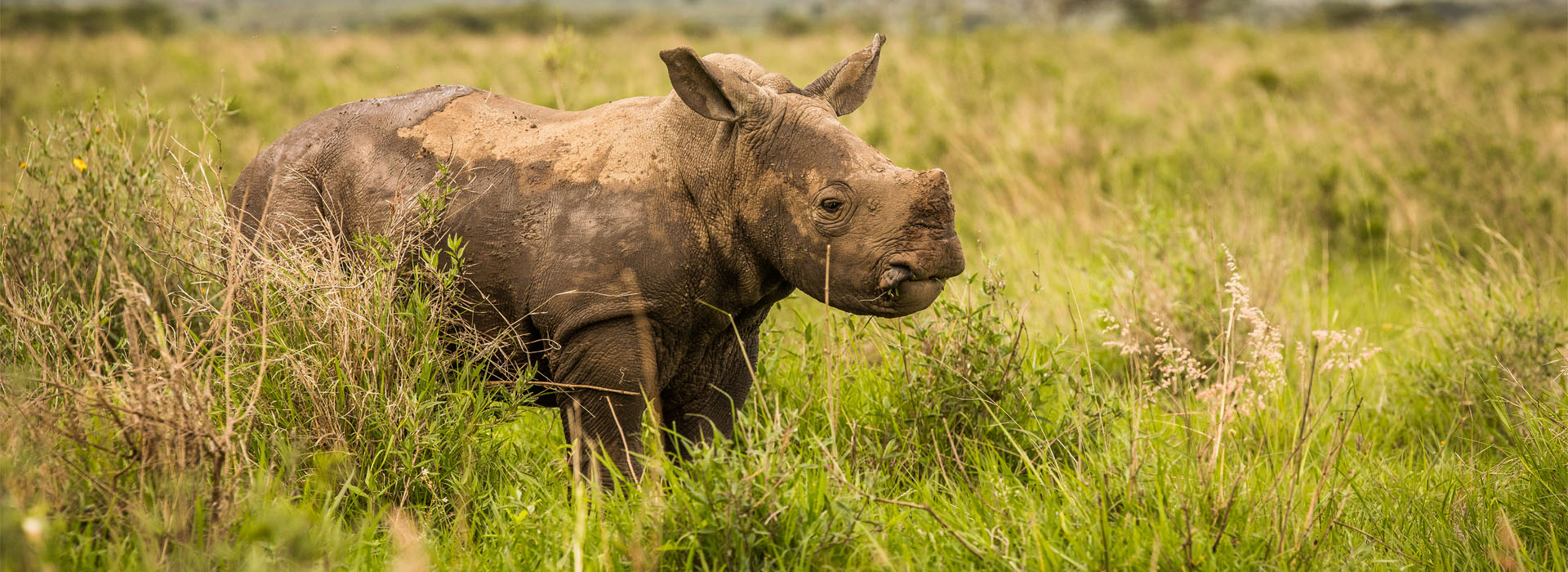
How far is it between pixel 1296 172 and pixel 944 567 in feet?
23.9

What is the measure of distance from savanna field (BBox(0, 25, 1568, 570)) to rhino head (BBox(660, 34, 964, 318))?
0.52 metres

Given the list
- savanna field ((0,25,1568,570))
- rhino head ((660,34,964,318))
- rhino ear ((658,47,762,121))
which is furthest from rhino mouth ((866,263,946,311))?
rhino ear ((658,47,762,121))

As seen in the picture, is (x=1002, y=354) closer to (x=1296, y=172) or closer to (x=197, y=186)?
(x=197, y=186)

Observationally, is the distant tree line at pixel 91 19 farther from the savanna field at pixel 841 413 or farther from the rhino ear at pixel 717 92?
the rhino ear at pixel 717 92

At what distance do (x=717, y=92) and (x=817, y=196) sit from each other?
1.49 feet

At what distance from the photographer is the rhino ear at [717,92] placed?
3230 millimetres

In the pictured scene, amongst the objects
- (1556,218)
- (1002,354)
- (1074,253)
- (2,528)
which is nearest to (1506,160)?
(1556,218)

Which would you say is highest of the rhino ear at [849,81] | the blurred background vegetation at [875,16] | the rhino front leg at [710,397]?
the rhino ear at [849,81]

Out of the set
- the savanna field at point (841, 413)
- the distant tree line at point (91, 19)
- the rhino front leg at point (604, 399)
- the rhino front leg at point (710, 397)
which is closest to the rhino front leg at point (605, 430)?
the rhino front leg at point (604, 399)

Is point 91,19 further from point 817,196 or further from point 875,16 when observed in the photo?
point 817,196

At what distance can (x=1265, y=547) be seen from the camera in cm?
305

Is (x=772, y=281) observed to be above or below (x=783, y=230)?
below

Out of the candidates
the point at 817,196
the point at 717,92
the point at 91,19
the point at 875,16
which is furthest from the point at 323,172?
the point at 91,19

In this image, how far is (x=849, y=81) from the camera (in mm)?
3682
